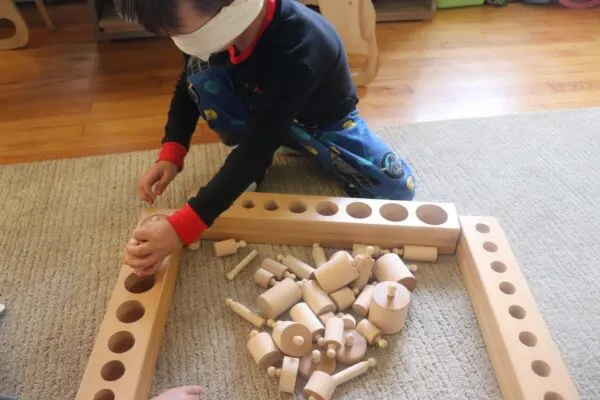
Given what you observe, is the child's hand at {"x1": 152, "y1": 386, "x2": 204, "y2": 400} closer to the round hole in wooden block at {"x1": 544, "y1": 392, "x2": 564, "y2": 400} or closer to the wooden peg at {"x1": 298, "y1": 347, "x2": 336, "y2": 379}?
the wooden peg at {"x1": 298, "y1": 347, "x2": 336, "y2": 379}

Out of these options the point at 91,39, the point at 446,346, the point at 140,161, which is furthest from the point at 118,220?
the point at 91,39

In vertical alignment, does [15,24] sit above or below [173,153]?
below

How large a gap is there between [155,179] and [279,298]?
0.32 m

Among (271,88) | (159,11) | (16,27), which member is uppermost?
(159,11)

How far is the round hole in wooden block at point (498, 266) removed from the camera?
873 mm

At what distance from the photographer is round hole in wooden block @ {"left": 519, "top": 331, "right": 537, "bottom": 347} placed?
0.77 metres

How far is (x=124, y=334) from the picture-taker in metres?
0.78

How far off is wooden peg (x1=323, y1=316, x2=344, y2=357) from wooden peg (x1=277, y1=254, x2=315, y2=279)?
11 cm

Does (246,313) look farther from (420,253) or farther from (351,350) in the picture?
(420,253)

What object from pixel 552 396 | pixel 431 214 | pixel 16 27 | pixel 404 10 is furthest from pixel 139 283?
pixel 404 10

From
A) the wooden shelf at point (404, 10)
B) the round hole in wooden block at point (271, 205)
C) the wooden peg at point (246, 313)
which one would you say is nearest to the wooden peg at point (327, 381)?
the wooden peg at point (246, 313)

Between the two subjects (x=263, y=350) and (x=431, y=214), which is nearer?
(x=263, y=350)

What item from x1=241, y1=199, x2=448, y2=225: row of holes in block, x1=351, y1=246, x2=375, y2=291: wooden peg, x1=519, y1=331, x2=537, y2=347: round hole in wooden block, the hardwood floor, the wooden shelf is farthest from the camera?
the wooden shelf

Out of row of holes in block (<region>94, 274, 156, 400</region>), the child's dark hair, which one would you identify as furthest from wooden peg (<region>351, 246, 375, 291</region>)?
the child's dark hair
